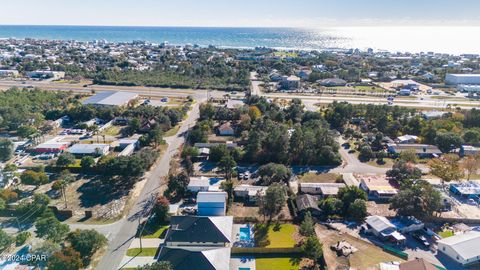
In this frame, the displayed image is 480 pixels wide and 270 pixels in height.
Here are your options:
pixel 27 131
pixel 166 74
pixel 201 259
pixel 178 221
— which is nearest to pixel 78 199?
pixel 178 221

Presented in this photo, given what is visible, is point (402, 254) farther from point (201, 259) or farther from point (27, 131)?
point (27, 131)

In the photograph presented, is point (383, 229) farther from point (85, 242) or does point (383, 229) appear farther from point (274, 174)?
point (85, 242)

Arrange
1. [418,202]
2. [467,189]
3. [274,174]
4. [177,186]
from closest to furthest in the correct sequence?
[418,202] → [177,186] → [467,189] → [274,174]

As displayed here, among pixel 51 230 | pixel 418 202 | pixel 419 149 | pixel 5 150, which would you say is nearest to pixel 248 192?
pixel 418 202

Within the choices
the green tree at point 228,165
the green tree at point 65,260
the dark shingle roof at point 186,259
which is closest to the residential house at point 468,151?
the green tree at point 228,165

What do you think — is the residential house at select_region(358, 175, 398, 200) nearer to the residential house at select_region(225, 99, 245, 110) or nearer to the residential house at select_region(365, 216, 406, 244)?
the residential house at select_region(365, 216, 406, 244)

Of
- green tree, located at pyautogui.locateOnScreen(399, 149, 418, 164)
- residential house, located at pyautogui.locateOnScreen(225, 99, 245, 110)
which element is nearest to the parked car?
green tree, located at pyautogui.locateOnScreen(399, 149, 418, 164)
